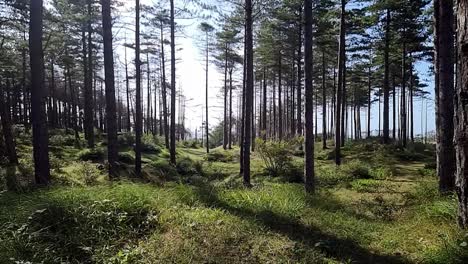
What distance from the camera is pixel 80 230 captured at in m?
4.10

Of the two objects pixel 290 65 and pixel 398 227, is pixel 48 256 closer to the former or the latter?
pixel 398 227

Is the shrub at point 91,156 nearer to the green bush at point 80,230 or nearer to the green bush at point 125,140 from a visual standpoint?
the green bush at point 125,140

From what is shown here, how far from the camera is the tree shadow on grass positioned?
434 centimetres

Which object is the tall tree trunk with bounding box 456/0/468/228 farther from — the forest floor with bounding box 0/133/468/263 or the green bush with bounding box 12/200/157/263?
the green bush with bounding box 12/200/157/263

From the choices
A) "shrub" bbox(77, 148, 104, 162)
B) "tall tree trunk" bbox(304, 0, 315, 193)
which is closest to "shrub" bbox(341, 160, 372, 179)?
"tall tree trunk" bbox(304, 0, 315, 193)

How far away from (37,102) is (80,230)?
17.7 ft

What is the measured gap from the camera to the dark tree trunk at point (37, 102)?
816 centimetres

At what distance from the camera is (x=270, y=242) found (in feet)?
14.6

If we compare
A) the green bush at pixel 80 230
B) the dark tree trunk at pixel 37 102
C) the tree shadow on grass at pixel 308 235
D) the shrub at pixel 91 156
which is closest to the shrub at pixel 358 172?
the tree shadow on grass at pixel 308 235

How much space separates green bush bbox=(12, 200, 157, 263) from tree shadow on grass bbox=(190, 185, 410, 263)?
4.77 feet

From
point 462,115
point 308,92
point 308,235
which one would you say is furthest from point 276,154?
point 462,115

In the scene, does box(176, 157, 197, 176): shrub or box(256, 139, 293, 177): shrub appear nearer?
box(256, 139, 293, 177): shrub

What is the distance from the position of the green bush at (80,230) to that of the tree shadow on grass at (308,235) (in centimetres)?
145

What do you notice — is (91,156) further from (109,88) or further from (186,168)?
(109,88)
